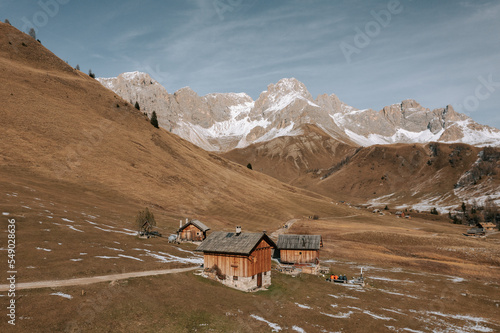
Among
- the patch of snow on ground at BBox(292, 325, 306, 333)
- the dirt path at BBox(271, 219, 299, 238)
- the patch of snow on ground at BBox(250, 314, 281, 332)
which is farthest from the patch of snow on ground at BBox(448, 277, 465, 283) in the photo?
the patch of snow on ground at BBox(250, 314, 281, 332)

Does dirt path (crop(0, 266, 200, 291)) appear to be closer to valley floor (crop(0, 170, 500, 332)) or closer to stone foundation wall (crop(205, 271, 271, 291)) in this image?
valley floor (crop(0, 170, 500, 332))

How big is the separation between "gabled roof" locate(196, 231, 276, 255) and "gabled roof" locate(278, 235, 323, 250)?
12279 mm

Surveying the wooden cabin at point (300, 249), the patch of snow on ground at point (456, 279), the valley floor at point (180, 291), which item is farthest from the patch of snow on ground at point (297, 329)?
the patch of snow on ground at point (456, 279)

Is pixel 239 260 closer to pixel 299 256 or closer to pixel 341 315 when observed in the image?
pixel 341 315

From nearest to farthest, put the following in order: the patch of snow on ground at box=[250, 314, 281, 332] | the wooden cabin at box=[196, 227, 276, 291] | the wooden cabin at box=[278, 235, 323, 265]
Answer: the patch of snow on ground at box=[250, 314, 281, 332], the wooden cabin at box=[196, 227, 276, 291], the wooden cabin at box=[278, 235, 323, 265]

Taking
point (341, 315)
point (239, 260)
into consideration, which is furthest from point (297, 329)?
point (239, 260)

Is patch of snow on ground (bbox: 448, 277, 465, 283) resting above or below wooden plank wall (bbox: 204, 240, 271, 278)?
below

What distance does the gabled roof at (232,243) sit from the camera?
3874 centimetres

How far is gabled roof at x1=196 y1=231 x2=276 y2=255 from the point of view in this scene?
38.7m

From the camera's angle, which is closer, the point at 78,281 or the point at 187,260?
the point at 78,281

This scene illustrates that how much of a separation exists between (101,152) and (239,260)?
81.2 m

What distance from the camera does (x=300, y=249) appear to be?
54719 millimetres

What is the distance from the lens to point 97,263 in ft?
113

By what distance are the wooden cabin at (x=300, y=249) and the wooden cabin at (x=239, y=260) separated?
532 inches
